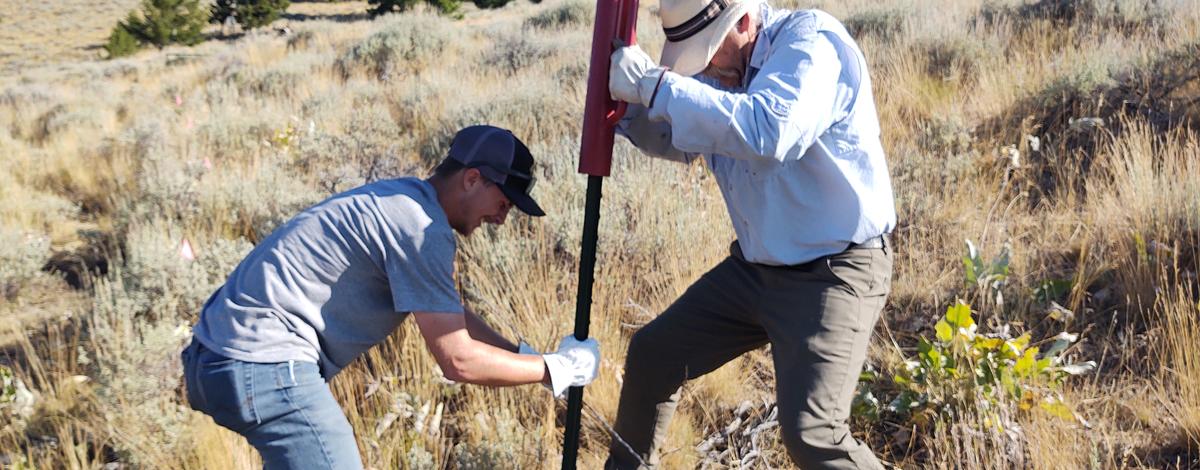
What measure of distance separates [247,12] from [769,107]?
39094 millimetres

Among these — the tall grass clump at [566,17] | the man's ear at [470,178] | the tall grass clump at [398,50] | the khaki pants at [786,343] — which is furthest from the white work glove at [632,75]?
the tall grass clump at [566,17]

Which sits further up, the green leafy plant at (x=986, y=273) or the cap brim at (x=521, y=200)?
the cap brim at (x=521, y=200)

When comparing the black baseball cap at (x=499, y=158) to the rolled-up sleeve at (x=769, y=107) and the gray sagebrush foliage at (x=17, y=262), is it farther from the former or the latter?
the gray sagebrush foliage at (x=17, y=262)

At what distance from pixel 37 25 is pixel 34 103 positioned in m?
34.6

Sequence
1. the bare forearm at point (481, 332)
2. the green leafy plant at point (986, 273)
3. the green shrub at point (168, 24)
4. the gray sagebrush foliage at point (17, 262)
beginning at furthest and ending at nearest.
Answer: the green shrub at point (168, 24)
the gray sagebrush foliage at point (17, 262)
the green leafy plant at point (986, 273)
the bare forearm at point (481, 332)

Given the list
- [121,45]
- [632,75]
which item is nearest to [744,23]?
Result: [632,75]

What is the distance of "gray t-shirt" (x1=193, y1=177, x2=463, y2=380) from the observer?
203 centimetres

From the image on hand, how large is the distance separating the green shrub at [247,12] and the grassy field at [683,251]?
29750 millimetres

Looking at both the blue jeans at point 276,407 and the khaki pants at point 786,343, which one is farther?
the khaki pants at point 786,343

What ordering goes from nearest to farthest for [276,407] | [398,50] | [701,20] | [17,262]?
[276,407] < [701,20] < [17,262] < [398,50]

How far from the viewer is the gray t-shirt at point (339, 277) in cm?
203

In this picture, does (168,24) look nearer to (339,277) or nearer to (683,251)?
(683,251)

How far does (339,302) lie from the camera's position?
212 centimetres

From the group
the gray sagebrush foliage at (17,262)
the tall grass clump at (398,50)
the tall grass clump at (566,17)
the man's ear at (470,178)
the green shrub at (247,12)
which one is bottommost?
the green shrub at (247,12)
